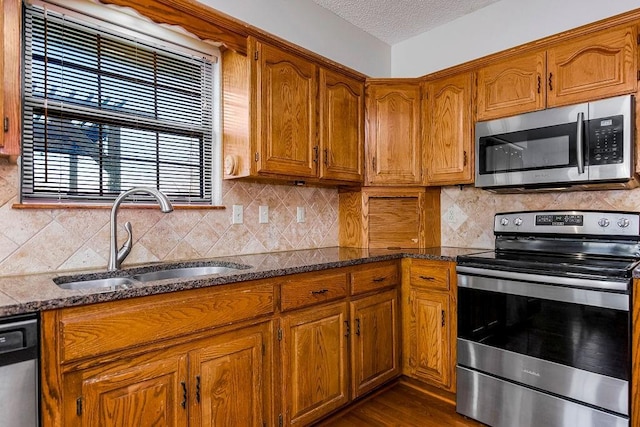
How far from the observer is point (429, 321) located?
2.43m

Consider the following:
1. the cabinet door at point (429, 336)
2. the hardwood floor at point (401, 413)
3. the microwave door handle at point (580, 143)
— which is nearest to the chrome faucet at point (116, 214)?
the hardwood floor at point (401, 413)

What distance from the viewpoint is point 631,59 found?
1.95m

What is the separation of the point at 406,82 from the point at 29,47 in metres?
2.24

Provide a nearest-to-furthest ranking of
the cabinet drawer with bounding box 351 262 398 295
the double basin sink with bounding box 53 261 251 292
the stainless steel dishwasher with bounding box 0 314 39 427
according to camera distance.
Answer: the stainless steel dishwasher with bounding box 0 314 39 427 → the double basin sink with bounding box 53 261 251 292 → the cabinet drawer with bounding box 351 262 398 295

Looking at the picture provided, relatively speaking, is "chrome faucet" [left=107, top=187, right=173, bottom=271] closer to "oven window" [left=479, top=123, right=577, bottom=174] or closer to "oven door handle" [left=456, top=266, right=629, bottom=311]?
"oven door handle" [left=456, top=266, right=629, bottom=311]

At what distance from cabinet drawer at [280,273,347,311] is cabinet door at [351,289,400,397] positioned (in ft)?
0.57

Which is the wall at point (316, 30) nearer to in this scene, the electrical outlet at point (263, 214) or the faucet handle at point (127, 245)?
the electrical outlet at point (263, 214)

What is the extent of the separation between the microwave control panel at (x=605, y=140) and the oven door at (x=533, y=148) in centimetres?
5

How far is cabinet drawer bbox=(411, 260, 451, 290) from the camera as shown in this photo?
92.3 inches

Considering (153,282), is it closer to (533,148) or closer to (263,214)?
(263,214)

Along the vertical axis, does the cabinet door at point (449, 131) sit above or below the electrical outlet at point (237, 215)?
above

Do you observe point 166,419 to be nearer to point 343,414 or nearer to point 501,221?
point 343,414

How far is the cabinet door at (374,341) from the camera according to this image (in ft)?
7.36

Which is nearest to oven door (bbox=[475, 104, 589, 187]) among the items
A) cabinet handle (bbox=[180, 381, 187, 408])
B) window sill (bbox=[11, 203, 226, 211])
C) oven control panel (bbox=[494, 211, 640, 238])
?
oven control panel (bbox=[494, 211, 640, 238])
